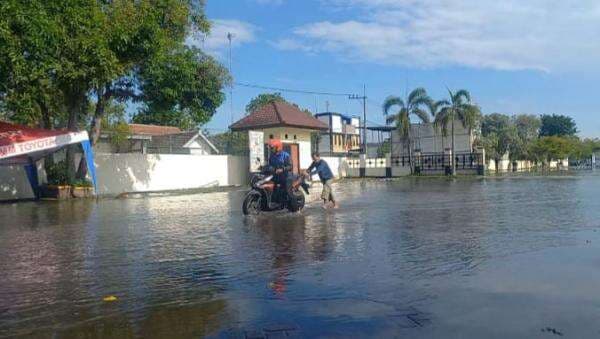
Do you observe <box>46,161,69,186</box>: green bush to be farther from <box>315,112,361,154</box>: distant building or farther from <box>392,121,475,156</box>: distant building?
<box>315,112,361,154</box>: distant building

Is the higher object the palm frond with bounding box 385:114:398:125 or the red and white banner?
the palm frond with bounding box 385:114:398:125

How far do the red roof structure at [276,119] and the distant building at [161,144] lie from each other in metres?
3.03

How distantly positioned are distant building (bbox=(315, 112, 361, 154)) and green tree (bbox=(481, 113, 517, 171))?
58.4ft

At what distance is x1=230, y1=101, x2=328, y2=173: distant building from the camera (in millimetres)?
35406

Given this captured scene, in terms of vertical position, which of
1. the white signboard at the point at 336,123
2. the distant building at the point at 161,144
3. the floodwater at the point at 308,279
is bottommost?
the floodwater at the point at 308,279

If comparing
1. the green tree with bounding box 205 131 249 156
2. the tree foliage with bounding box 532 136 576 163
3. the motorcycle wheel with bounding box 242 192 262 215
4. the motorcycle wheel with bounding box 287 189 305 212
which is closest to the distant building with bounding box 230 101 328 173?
the green tree with bounding box 205 131 249 156

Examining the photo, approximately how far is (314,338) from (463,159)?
161 ft

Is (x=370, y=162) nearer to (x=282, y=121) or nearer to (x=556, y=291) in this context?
(x=282, y=121)

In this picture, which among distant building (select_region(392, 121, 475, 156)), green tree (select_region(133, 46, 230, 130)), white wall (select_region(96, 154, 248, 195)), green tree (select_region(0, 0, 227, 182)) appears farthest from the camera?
distant building (select_region(392, 121, 475, 156))

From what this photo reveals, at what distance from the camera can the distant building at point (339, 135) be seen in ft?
272

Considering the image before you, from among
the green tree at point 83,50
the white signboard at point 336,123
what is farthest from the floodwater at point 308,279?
the white signboard at point 336,123

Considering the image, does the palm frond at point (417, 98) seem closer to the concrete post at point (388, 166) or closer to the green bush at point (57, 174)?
the concrete post at point (388, 166)

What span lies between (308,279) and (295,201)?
7.48 meters

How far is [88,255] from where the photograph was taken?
28.2 ft
